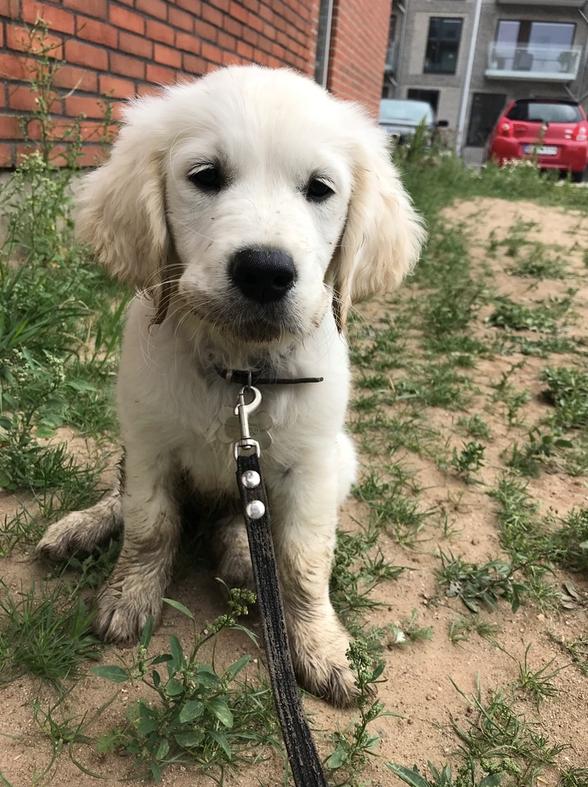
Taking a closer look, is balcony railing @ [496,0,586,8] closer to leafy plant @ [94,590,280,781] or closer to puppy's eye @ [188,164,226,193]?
puppy's eye @ [188,164,226,193]

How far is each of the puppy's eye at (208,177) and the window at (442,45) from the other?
40662mm

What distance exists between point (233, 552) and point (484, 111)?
41.4m

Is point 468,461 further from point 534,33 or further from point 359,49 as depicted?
point 534,33

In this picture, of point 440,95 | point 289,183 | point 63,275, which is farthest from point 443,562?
point 440,95

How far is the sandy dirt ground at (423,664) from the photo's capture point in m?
1.54

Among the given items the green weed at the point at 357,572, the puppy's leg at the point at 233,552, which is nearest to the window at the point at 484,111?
the green weed at the point at 357,572

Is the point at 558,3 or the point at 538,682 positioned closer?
the point at 538,682

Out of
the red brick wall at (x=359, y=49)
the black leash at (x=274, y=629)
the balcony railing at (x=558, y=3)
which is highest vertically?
the balcony railing at (x=558, y=3)

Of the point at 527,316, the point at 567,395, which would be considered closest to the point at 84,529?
the point at 567,395

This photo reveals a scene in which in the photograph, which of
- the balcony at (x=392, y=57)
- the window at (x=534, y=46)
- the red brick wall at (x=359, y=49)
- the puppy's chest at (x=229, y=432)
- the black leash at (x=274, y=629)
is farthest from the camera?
the balcony at (x=392, y=57)

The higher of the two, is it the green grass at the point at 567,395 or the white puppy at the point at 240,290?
the white puppy at the point at 240,290

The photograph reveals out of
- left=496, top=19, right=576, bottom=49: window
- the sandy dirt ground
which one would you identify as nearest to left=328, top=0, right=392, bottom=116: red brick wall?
the sandy dirt ground

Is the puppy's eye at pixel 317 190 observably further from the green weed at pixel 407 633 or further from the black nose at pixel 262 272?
the green weed at pixel 407 633

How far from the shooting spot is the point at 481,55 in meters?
37.2
